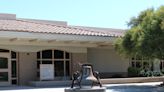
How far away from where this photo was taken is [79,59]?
3022cm

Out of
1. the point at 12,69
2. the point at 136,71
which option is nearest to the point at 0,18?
the point at 12,69

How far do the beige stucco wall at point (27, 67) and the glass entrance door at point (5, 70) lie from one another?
85cm

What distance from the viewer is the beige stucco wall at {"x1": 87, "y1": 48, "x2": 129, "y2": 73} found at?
32.4 meters

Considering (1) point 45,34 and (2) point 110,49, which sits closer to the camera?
(1) point 45,34

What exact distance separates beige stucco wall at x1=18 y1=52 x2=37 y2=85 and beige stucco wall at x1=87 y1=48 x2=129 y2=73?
5.80 m

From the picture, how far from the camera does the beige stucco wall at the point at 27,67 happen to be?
27.3 meters

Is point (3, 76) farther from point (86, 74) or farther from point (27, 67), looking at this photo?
point (86, 74)

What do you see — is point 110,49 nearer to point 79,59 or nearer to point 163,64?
point 79,59

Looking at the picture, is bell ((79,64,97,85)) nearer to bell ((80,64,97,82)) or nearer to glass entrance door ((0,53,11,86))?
bell ((80,64,97,82))

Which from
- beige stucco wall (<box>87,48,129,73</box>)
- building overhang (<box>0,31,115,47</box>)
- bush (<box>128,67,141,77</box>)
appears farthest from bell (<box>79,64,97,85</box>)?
bush (<box>128,67,141,77</box>)

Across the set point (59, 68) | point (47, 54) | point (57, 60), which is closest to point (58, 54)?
point (57, 60)

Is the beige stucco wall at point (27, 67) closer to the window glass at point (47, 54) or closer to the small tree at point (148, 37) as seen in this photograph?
the window glass at point (47, 54)

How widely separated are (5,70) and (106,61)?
32.1ft

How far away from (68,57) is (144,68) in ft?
26.6
